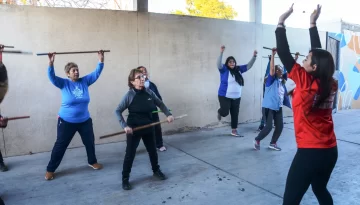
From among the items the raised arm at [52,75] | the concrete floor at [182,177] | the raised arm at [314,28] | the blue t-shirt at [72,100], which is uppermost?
the raised arm at [314,28]

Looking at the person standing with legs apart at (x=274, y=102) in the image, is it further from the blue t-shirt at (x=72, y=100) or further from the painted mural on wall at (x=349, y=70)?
the painted mural on wall at (x=349, y=70)

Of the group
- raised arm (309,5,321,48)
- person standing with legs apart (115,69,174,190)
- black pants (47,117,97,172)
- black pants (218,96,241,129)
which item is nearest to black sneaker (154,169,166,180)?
person standing with legs apart (115,69,174,190)

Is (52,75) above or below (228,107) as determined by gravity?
above

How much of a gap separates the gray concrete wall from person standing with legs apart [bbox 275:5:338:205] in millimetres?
4140

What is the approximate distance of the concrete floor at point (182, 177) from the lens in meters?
3.57

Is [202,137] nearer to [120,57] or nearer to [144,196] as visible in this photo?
[120,57]

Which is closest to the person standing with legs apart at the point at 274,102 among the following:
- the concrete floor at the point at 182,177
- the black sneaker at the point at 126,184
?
the concrete floor at the point at 182,177

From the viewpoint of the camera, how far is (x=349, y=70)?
10227 mm

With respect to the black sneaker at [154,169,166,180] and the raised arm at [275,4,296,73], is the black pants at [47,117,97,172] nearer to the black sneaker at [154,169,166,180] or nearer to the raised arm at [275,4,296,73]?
the black sneaker at [154,169,166,180]

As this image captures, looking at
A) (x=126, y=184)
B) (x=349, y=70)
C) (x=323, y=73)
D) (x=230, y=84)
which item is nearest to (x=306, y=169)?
(x=323, y=73)

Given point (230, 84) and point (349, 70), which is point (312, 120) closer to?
point (230, 84)

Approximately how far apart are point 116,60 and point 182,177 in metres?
2.84

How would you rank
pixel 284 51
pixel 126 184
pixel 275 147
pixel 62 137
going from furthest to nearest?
pixel 275 147 → pixel 62 137 → pixel 126 184 → pixel 284 51

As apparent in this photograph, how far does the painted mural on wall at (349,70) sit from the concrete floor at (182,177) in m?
4.64
